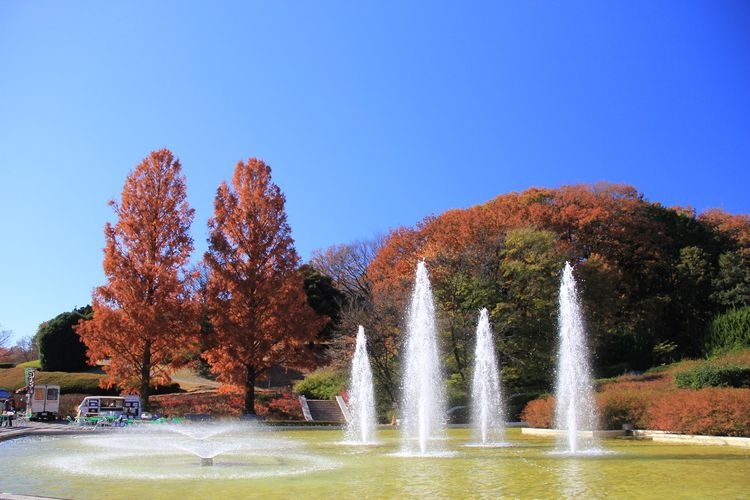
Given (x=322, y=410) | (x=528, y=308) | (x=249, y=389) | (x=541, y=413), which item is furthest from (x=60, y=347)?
(x=541, y=413)

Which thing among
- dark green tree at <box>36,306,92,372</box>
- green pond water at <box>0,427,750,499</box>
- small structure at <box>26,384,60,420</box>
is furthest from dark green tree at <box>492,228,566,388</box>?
dark green tree at <box>36,306,92,372</box>

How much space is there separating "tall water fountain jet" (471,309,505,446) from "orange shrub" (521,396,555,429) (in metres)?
1.21

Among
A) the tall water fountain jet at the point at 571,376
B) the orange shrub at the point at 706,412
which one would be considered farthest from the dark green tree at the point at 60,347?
the orange shrub at the point at 706,412

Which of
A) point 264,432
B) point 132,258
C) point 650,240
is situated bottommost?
point 264,432

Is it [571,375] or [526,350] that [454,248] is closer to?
[526,350]

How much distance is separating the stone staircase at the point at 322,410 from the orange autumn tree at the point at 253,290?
341 centimetres

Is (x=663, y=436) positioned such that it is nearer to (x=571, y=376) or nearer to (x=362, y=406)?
(x=571, y=376)

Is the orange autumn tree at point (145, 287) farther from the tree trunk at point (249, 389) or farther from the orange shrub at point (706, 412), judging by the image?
the orange shrub at point (706, 412)

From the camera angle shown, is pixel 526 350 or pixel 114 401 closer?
pixel 114 401

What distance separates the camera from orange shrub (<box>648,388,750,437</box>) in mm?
19016

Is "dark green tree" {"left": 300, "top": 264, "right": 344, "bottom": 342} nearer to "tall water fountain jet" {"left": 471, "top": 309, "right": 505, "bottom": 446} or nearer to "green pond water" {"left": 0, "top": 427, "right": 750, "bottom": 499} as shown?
"tall water fountain jet" {"left": 471, "top": 309, "right": 505, "bottom": 446}

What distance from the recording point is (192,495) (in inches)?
401

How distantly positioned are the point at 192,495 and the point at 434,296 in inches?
1045

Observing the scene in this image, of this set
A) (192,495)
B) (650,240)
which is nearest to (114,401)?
(192,495)
